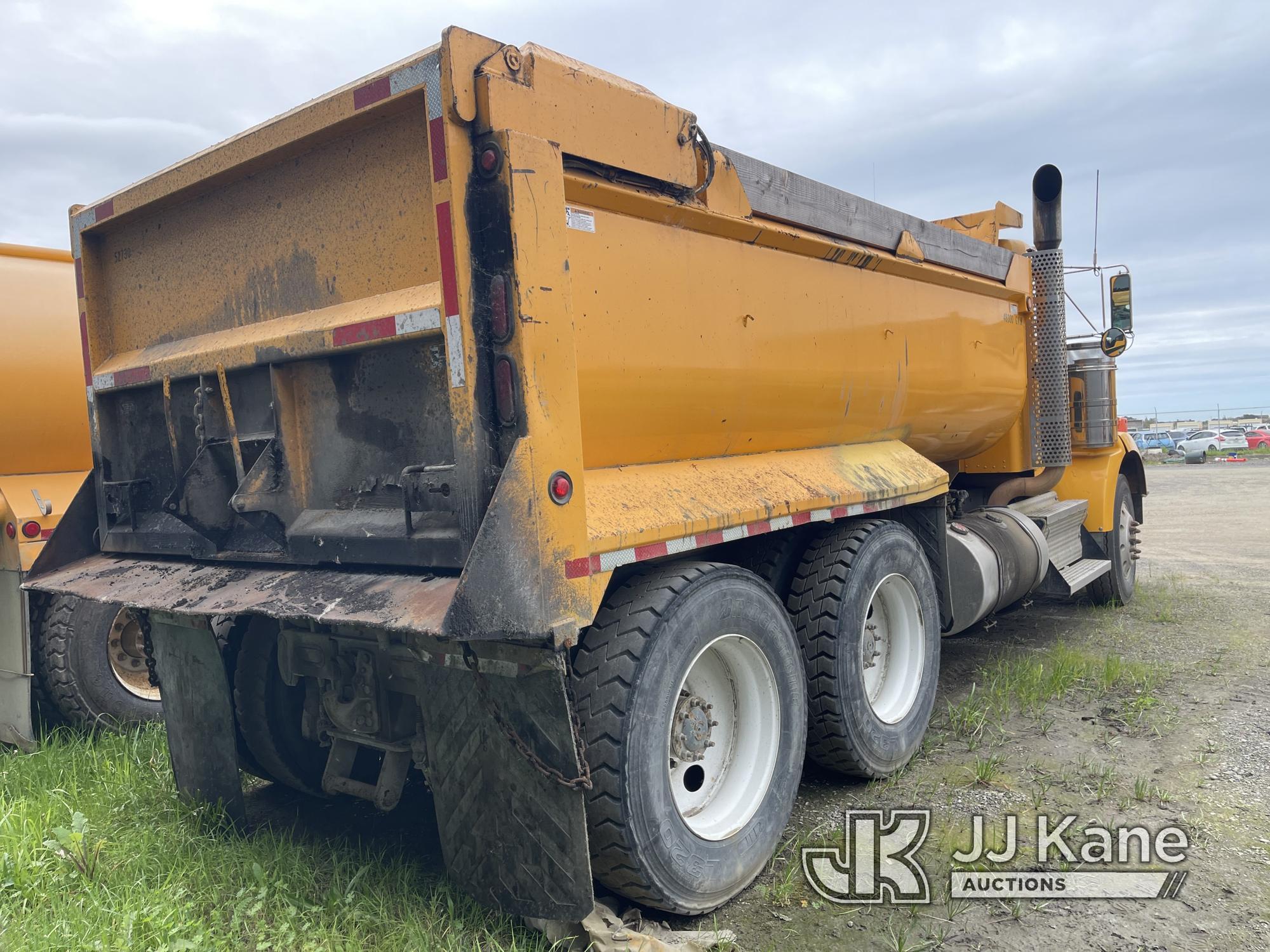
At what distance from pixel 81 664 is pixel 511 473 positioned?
3813 mm

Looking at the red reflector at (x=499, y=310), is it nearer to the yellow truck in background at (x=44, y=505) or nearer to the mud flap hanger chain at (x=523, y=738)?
the mud flap hanger chain at (x=523, y=738)

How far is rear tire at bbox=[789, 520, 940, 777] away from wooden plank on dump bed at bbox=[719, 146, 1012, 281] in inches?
53.1

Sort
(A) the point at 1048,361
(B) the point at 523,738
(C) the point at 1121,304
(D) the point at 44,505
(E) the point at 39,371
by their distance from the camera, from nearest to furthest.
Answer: (B) the point at 523,738 < (D) the point at 44,505 < (E) the point at 39,371 < (A) the point at 1048,361 < (C) the point at 1121,304

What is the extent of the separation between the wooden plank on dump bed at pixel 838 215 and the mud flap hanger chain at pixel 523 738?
2.00 metres

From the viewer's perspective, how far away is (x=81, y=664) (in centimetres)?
491

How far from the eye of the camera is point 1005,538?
5.98 meters

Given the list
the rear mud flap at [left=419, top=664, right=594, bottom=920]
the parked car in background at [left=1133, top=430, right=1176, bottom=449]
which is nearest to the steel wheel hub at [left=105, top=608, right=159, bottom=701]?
the rear mud flap at [left=419, top=664, right=594, bottom=920]

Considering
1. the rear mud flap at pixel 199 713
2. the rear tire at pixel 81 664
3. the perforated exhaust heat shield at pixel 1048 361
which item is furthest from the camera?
the perforated exhaust heat shield at pixel 1048 361

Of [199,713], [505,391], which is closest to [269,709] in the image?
[199,713]

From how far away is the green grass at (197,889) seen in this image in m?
2.72

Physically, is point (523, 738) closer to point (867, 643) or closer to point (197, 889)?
point (197, 889)

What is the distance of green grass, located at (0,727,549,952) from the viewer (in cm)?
272

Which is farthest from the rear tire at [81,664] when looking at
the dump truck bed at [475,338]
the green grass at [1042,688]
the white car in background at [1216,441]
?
the white car in background at [1216,441]

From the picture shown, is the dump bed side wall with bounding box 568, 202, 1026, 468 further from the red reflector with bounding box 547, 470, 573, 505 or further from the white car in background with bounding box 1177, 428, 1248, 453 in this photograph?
the white car in background with bounding box 1177, 428, 1248, 453
